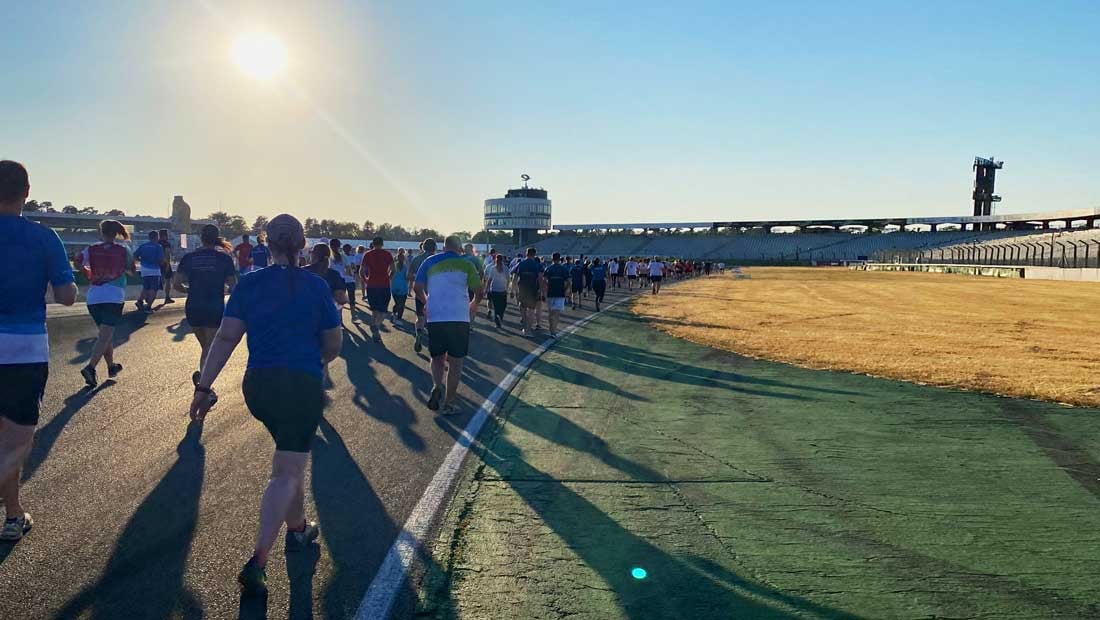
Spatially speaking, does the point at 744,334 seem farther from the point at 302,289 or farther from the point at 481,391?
the point at 302,289

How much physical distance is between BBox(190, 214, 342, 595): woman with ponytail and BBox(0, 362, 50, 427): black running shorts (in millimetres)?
1122

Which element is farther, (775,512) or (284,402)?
(775,512)

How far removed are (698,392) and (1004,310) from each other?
64.4 feet

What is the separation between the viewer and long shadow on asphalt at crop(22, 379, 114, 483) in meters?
5.69

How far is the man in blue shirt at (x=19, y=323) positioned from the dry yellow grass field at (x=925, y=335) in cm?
968

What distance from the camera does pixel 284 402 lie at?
12.4 ft

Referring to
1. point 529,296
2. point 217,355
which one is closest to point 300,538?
point 217,355

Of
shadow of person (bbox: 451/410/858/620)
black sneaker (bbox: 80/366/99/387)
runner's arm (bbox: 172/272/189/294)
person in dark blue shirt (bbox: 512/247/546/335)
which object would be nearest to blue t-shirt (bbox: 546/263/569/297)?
person in dark blue shirt (bbox: 512/247/546/335)

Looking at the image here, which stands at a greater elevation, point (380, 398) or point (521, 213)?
point (521, 213)

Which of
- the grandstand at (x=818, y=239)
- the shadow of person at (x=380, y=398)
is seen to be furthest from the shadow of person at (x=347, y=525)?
the grandstand at (x=818, y=239)

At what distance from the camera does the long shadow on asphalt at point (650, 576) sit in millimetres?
3566

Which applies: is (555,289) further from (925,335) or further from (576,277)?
(576,277)

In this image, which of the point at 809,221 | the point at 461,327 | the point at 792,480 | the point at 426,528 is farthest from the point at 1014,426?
the point at 809,221

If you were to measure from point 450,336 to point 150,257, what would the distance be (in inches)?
472
